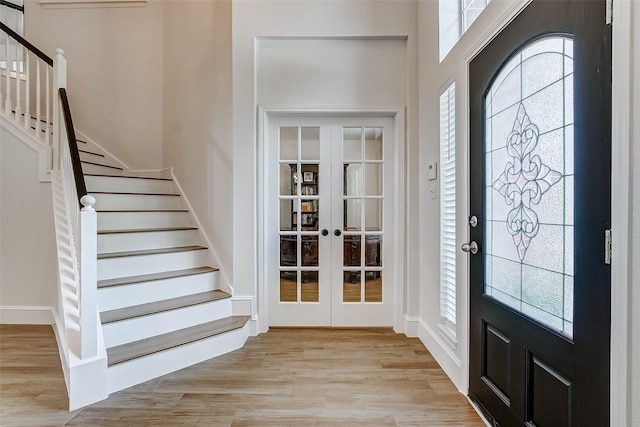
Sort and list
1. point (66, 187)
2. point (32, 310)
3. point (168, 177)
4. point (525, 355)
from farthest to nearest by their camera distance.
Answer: point (168, 177) < point (32, 310) < point (66, 187) < point (525, 355)

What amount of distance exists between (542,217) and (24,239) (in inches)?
154

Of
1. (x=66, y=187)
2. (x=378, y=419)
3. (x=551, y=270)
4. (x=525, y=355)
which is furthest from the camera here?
(x=66, y=187)

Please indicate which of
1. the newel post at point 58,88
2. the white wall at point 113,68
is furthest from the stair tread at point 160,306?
the white wall at point 113,68

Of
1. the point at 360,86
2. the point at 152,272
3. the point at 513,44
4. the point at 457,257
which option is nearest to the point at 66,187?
the point at 152,272

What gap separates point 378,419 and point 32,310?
3166 mm

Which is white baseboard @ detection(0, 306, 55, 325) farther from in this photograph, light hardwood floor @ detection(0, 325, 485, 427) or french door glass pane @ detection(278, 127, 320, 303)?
french door glass pane @ detection(278, 127, 320, 303)

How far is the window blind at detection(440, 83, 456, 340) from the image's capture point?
7.02ft

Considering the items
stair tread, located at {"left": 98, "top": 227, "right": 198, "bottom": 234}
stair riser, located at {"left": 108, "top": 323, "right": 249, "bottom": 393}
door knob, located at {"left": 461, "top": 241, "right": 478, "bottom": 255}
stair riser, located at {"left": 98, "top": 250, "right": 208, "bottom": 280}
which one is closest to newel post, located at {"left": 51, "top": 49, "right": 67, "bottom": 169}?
stair tread, located at {"left": 98, "top": 227, "right": 198, "bottom": 234}

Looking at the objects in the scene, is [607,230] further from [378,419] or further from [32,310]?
[32,310]

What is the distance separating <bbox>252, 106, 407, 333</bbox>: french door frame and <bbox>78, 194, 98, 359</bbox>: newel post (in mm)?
1270

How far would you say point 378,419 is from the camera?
1669 mm

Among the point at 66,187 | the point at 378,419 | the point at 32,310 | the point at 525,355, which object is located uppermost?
the point at 66,187

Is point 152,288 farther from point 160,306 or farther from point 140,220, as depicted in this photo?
point 140,220

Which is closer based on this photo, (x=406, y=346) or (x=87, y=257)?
(x=87, y=257)
